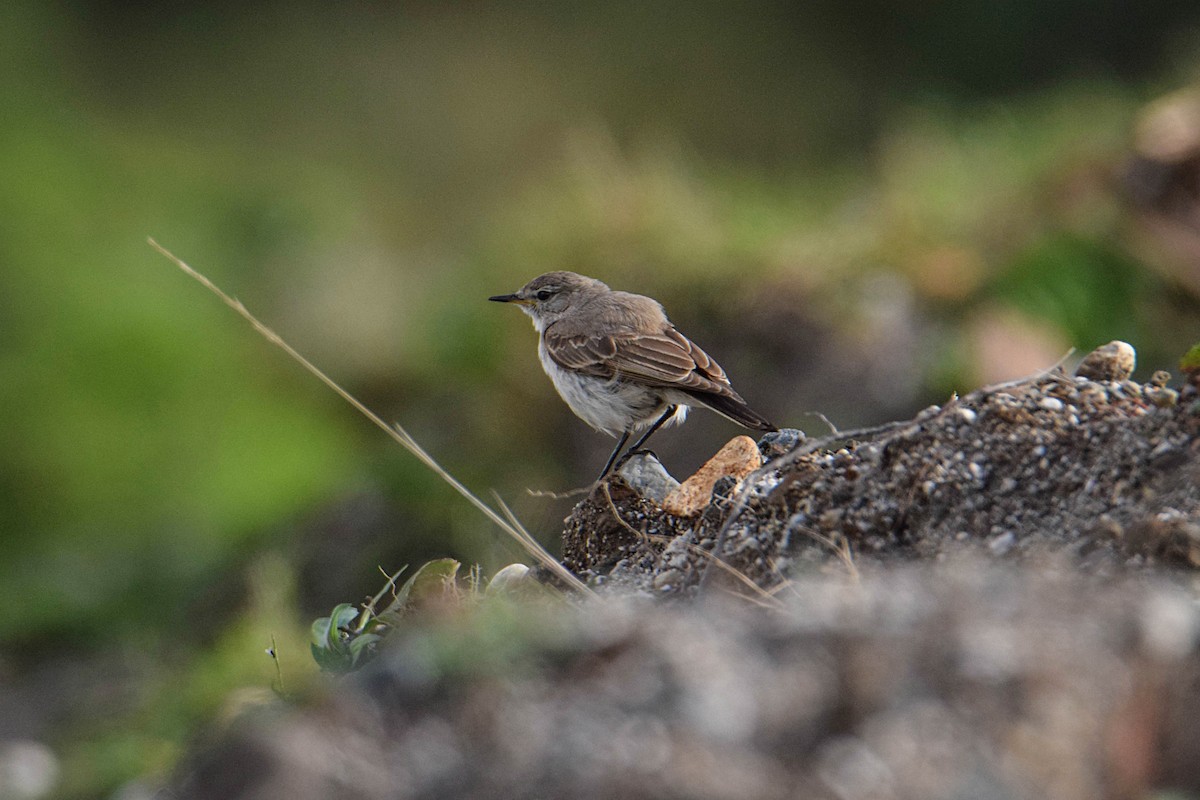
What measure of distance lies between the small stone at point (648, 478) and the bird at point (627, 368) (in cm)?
65

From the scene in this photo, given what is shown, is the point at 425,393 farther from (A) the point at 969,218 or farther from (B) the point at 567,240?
(A) the point at 969,218

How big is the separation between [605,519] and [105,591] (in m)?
6.64

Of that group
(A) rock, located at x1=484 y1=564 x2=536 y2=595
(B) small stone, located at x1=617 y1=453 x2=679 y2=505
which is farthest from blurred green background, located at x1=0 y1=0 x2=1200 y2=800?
(B) small stone, located at x1=617 y1=453 x2=679 y2=505

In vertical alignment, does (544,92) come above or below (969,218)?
below

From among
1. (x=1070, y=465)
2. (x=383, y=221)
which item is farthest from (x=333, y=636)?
(x=383, y=221)

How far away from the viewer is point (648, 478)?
15.6 ft

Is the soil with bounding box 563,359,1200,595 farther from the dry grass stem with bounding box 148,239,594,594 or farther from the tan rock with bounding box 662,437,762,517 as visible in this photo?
the dry grass stem with bounding box 148,239,594,594

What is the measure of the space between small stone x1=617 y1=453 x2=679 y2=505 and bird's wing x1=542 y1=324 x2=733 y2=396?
32.1 inches

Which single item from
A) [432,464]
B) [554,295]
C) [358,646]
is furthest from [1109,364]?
[554,295]

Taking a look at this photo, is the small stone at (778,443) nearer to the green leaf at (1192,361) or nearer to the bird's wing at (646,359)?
the bird's wing at (646,359)

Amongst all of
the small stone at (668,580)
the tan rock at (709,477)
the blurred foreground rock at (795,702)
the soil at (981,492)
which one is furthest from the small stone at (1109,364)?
the small stone at (668,580)

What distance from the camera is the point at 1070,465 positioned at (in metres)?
3.60

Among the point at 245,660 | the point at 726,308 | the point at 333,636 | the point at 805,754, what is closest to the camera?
the point at 805,754

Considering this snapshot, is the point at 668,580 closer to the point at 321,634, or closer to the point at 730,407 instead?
the point at 321,634
